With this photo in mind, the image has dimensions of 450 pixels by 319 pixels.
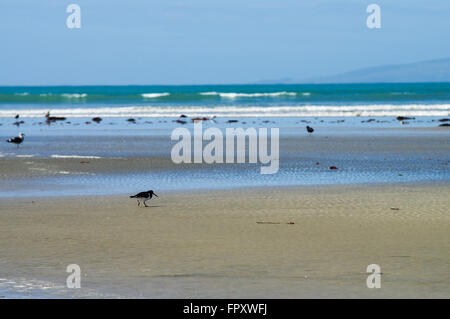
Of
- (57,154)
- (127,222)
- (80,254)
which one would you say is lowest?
(80,254)

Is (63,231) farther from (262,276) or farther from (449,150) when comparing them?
(449,150)

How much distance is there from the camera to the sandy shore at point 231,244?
759 cm

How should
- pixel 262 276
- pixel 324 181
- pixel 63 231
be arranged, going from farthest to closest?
1. pixel 324 181
2. pixel 63 231
3. pixel 262 276

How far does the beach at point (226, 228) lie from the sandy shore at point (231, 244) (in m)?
0.02

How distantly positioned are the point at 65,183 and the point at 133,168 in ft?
10.6

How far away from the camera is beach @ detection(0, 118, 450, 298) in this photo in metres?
7.71

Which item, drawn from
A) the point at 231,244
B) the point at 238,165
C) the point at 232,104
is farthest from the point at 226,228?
the point at 232,104

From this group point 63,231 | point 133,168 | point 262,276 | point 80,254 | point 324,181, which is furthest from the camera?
point 133,168

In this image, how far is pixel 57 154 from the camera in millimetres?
22781

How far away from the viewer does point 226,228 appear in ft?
35.0

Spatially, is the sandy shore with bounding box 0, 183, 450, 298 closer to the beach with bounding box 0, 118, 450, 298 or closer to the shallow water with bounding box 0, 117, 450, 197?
the beach with bounding box 0, 118, 450, 298
